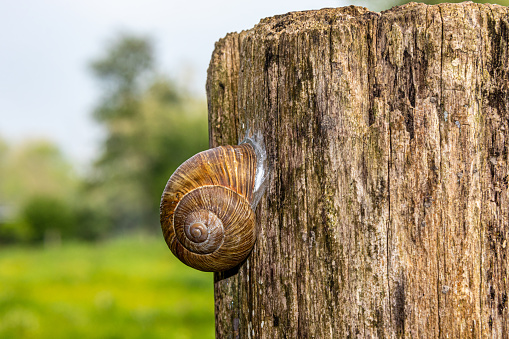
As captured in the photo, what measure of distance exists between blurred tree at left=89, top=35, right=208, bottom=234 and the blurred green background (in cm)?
6

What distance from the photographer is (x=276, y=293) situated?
138 cm

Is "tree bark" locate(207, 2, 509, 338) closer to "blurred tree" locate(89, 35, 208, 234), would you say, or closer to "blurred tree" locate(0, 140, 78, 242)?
"blurred tree" locate(89, 35, 208, 234)

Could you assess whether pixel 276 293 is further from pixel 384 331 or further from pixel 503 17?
pixel 503 17

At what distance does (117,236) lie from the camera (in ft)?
62.8

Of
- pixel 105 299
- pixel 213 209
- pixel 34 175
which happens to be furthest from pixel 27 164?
pixel 213 209

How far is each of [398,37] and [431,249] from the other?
23.7 inches

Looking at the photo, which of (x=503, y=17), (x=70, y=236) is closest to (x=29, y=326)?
(x=503, y=17)

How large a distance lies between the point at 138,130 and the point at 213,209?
20.1 meters

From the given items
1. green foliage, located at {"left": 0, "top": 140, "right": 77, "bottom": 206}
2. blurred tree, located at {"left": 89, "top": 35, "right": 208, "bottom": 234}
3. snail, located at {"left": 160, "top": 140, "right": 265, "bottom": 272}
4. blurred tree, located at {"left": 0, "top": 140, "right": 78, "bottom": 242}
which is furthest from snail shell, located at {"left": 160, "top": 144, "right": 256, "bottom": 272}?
green foliage, located at {"left": 0, "top": 140, "right": 77, "bottom": 206}

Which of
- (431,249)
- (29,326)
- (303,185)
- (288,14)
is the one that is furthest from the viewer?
(29,326)

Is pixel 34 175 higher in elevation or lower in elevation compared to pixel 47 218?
higher

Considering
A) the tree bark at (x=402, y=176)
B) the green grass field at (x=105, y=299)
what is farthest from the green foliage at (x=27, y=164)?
the tree bark at (x=402, y=176)

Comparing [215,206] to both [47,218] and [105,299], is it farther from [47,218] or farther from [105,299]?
[47,218]

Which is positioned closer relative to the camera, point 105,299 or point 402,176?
point 402,176
